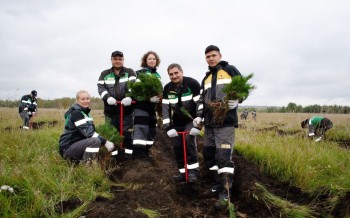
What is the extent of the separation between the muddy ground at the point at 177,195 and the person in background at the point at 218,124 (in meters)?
0.29

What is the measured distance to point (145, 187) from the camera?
15.1 ft

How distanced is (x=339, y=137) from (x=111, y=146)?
29.4 ft

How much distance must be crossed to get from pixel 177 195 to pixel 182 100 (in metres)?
1.81

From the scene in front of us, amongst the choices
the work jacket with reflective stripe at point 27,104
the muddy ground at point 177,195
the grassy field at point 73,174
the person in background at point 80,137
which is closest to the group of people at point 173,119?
the person in background at point 80,137

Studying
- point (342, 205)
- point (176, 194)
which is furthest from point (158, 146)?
point (342, 205)

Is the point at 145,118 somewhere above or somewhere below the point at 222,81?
below

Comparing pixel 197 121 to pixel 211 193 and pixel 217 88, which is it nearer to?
pixel 217 88

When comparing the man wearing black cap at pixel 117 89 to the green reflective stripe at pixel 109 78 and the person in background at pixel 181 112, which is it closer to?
the green reflective stripe at pixel 109 78

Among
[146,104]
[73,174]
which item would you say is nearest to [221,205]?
[73,174]

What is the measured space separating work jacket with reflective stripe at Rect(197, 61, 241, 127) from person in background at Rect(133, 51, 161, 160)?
1436 millimetres

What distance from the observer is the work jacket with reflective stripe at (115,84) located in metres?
6.75

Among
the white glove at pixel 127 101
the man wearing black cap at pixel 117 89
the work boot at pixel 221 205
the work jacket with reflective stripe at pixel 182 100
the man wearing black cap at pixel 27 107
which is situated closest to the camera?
the work boot at pixel 221 205

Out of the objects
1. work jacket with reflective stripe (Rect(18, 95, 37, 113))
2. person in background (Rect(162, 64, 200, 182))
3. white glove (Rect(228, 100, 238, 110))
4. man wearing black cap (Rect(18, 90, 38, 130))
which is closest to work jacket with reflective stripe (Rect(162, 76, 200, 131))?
person in background (Rect(162, 64, 200, 182))

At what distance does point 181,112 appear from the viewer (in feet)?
18.7
